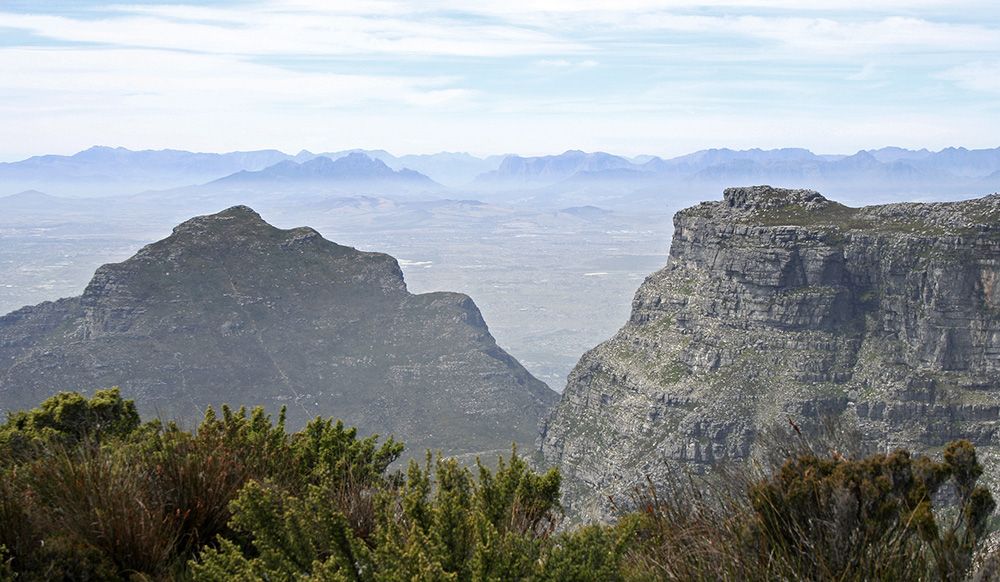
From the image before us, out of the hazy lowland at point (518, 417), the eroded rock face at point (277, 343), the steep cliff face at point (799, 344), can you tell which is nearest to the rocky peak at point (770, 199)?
the steep cliff face at point (799, 344)

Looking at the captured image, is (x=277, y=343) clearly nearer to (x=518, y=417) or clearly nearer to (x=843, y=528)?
(x=518, y=417)

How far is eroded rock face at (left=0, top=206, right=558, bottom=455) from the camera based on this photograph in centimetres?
10700

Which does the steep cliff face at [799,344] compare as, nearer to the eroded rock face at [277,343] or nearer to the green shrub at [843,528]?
the eroded rock face at [277,343]

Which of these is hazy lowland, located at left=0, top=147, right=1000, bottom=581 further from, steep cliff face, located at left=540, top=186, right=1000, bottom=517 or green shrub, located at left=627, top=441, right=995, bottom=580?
steep cliff face, located at left=540, top=186, right=1000, bottom=517

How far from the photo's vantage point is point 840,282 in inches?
3442

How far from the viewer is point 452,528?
9141mm

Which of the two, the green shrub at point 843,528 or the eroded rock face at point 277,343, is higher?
the green shrub at point 843,528

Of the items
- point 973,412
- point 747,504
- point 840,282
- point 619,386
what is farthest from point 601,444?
point 747,504

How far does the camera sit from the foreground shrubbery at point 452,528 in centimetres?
891

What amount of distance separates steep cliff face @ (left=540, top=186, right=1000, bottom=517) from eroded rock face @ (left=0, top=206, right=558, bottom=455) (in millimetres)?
18808

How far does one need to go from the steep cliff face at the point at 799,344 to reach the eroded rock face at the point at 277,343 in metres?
18.8

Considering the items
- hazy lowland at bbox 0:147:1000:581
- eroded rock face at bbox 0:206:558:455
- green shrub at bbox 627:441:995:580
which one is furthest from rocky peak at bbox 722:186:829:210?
green shrub at bbox 627:441:995:580

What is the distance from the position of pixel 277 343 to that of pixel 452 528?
11992 cm

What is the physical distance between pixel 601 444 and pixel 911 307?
31.8 metres
